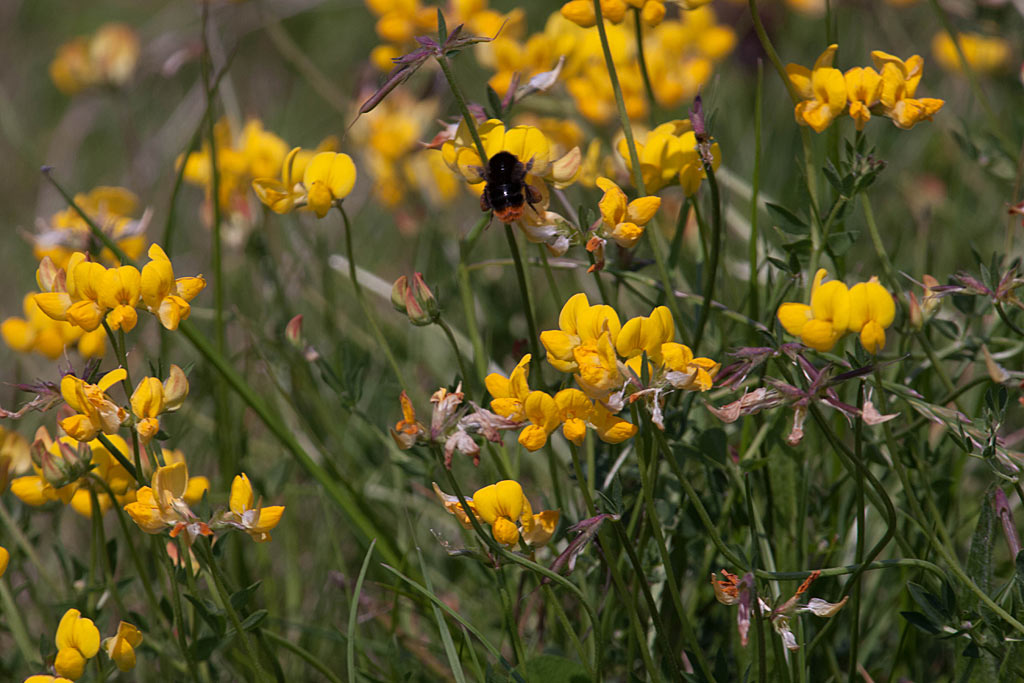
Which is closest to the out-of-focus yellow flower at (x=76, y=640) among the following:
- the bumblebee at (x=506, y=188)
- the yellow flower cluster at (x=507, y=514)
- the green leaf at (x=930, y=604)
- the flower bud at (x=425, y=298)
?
the yellow flower cluster at (x=507, y=514)

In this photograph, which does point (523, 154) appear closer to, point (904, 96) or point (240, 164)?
point (904, 96)

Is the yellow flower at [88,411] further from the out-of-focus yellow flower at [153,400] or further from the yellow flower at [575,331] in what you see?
the yellow flower at [575,331]

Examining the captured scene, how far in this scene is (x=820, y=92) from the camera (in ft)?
4.11

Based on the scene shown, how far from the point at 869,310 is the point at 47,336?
1285mm

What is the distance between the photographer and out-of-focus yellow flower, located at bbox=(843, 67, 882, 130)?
123 cm

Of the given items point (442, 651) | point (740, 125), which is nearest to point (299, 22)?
point (740, 125)

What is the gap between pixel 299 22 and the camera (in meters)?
5.54

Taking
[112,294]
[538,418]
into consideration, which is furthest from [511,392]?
[112,294]

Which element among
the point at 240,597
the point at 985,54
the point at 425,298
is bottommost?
the point at 985,54

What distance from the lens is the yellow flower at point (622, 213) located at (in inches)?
44.3

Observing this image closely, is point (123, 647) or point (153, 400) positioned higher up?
point (153, 400)

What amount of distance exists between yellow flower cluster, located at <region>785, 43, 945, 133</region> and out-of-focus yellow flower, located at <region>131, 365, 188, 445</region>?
32.0 inches

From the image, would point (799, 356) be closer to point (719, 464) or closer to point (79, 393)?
point (719, 464)

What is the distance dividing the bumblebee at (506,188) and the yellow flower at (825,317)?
0.32 metres
